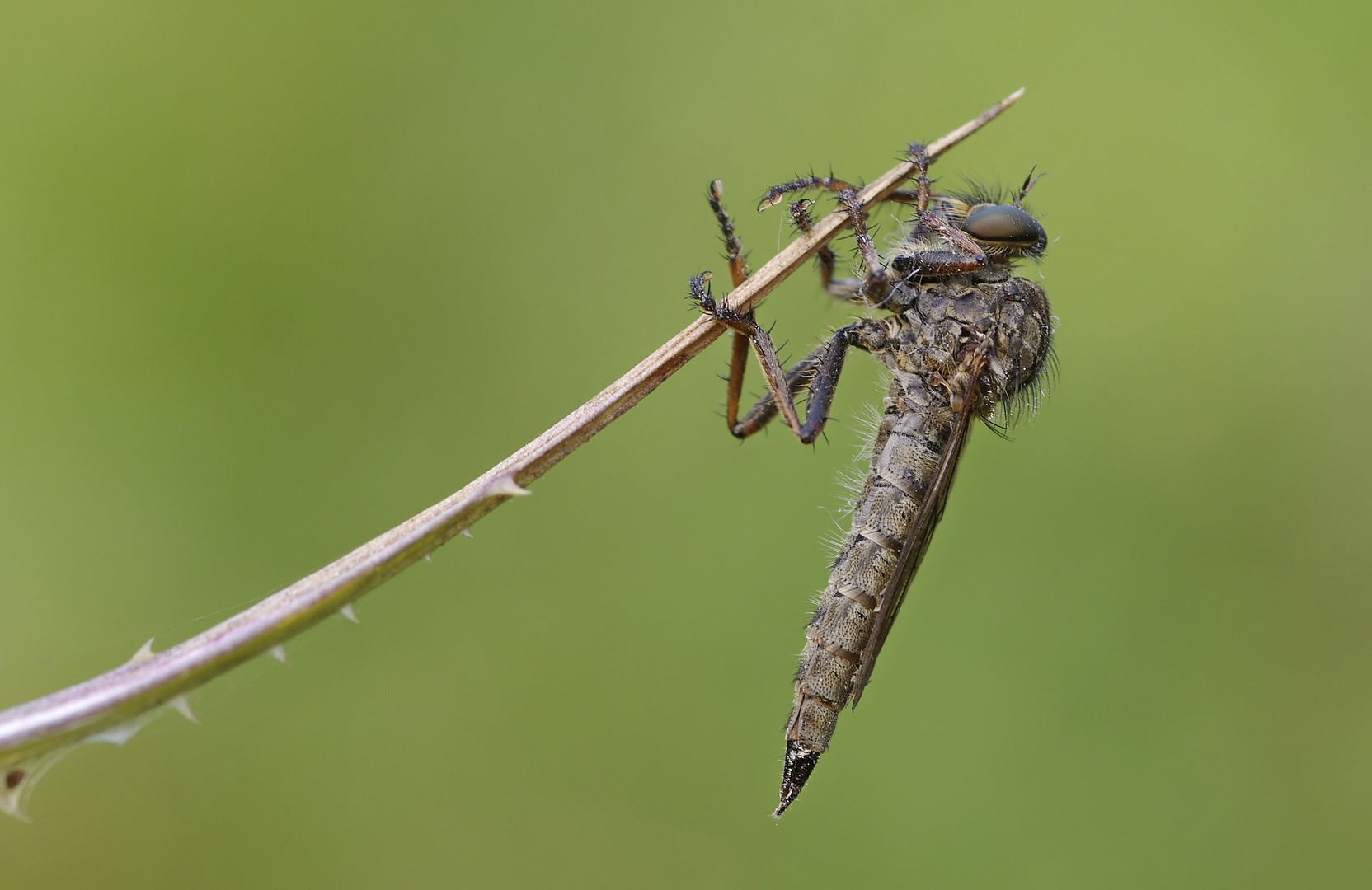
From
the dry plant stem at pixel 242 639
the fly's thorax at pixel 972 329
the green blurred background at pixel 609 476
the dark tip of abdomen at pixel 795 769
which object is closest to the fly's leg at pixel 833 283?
the fly's thorax at pixel 972 329

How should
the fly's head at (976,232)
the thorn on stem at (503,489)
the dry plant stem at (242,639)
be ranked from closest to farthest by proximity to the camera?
the dry plant stem at (242,639), the thorn on stem at (503,489), the fly's head at (976,232)

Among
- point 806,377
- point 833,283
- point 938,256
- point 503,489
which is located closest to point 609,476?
point 833,283

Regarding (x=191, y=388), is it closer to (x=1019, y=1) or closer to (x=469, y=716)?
(x=469, y=716)

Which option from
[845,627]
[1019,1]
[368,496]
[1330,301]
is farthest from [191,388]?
[1330,301]

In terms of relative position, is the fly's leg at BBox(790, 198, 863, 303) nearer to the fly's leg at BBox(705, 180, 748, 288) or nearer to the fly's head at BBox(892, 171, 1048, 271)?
the fly's head at BBox(892, 171, 1048, 271)

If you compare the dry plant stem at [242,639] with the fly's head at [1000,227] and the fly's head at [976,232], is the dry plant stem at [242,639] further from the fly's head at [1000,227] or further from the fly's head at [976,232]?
the fly's head at [1000,227]

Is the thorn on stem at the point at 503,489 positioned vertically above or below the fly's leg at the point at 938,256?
above
